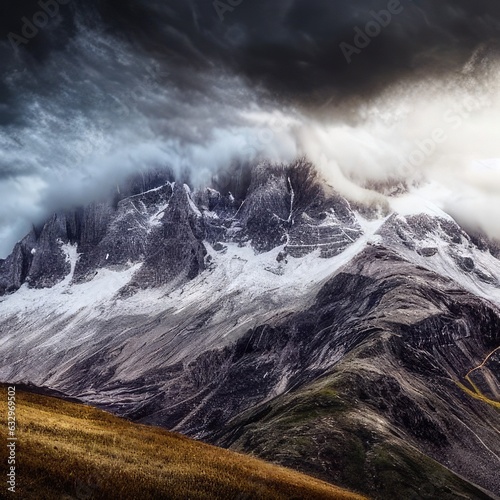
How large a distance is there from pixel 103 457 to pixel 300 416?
9934cm

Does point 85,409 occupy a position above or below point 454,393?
below

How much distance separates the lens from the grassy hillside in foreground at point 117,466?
27172 mm

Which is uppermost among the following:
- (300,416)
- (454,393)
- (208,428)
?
(454,393)

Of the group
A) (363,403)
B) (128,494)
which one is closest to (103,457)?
(128,494)

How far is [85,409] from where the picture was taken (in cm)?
4672

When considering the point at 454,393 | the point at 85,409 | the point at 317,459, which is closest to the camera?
the point at 85,409

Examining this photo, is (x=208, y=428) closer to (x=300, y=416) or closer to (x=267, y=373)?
(x=267, y=373)

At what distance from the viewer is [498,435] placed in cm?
14138

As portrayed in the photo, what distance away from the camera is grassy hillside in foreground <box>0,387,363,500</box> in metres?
27.2

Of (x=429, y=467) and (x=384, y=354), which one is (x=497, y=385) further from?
(x=429, y=467)

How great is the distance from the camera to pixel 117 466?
101 ft

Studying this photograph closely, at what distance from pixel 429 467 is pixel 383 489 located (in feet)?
57.7

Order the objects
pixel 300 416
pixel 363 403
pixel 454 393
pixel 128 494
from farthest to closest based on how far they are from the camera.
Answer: pixel 454 393
pixel 363 403
pixel 300 416
pixel 128 494

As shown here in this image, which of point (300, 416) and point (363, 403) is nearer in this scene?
point (300, 416)
